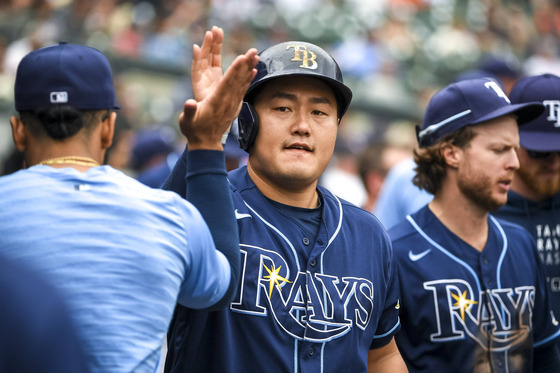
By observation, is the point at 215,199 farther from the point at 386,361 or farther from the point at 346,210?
the point at 386,361

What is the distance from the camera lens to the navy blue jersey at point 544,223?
427 centimetres

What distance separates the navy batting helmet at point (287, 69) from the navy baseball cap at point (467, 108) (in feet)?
2.99

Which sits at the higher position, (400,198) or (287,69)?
(287,69)

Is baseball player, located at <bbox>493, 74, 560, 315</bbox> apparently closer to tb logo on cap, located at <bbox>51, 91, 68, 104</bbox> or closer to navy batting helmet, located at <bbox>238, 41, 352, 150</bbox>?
navy batting helmet, located at <bbox>238, 41, 352, 150</bbox>

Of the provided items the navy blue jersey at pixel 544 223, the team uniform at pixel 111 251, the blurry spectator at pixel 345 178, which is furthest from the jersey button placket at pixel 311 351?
the blurry spectator at pixel 345 178

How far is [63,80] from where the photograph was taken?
2457 mm

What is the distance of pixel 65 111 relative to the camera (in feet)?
8.03

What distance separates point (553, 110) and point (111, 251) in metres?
3.04

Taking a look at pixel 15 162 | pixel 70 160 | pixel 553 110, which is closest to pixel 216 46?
pixel 70 160

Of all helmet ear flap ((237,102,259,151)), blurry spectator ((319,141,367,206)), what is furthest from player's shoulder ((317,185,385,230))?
blurry spectator ((319,141,367,206))

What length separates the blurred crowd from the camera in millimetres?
10594

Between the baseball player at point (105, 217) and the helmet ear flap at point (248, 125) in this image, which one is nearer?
the baseball player at point (105, 217)

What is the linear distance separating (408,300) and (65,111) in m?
1.86

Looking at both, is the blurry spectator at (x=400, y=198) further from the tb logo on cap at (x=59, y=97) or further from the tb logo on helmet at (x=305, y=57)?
the tb logo on cap at (x=59, y=97)
